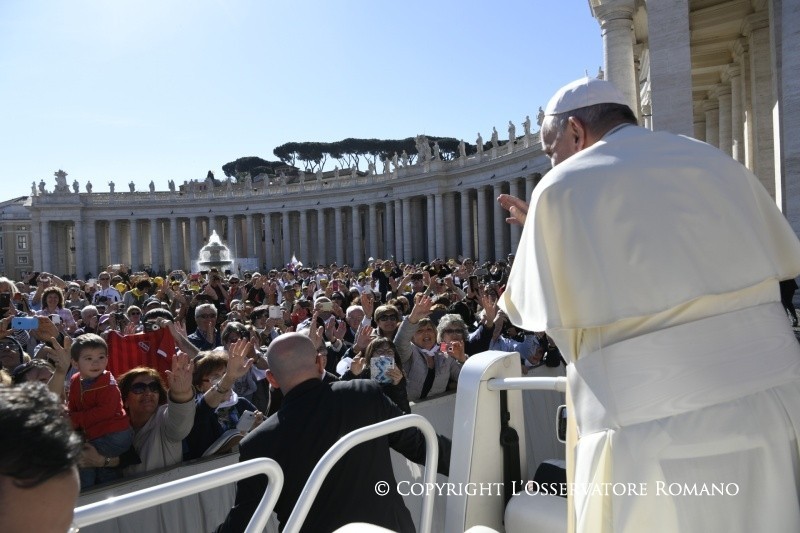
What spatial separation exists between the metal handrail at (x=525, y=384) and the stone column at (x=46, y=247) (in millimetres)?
83046

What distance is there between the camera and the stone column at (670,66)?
1538 centimetres

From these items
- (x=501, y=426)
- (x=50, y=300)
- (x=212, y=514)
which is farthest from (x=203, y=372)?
(x=50, y=300)

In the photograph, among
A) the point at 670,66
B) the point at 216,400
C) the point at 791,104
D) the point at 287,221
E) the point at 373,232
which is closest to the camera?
the point at 216,400

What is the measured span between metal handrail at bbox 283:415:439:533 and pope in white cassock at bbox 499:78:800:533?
1124mm

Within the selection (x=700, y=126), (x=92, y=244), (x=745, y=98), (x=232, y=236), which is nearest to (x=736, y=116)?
(x=745, y=98)

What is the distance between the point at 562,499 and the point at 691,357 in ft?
5.42

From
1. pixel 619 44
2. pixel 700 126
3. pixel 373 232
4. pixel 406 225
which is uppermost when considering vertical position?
pixel 619 44

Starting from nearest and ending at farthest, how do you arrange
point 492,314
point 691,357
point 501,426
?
point 691,357
point 501,426
point 492,314

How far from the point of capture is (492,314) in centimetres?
884

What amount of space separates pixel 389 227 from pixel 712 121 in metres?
42.9

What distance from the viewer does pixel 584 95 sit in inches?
109

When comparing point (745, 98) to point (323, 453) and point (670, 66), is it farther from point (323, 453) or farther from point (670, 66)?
point (323, 453)

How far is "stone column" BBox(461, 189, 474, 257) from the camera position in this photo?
182ft

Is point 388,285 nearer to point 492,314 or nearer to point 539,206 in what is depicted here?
point 492,314
